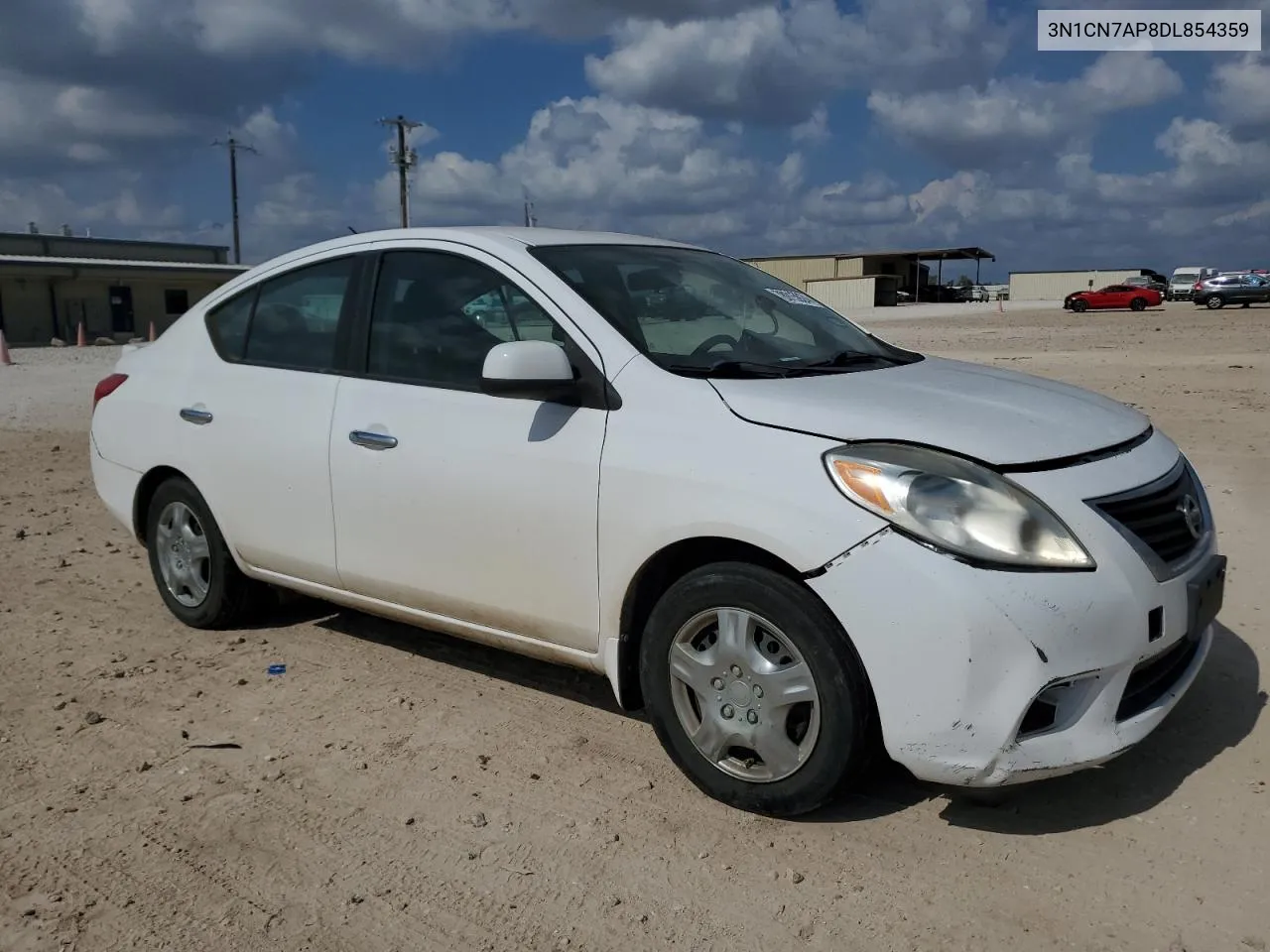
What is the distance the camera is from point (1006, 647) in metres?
2.74

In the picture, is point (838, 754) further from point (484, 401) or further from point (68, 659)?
point (68, 659)

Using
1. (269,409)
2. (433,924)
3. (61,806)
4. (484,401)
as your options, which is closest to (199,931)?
(433,924)

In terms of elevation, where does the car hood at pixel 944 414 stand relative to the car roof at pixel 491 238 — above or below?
below

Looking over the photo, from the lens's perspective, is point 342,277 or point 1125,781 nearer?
point 1125,781

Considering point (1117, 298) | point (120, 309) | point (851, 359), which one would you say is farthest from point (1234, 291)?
point (851, 359)

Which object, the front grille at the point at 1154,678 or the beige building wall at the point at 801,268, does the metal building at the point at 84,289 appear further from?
the front grille at the point at 1154,678

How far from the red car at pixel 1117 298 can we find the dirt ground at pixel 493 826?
4913 centimetres

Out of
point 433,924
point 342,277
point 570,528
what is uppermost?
point 342,277

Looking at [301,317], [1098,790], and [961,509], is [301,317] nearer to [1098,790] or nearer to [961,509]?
[961,509]

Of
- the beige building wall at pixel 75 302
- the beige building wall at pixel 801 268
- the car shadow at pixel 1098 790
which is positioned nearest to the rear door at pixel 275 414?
the car shadow at pixel 1098 790

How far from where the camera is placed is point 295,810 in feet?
11.1

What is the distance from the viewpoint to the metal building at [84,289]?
39625mm

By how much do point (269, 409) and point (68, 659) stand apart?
1502 mm

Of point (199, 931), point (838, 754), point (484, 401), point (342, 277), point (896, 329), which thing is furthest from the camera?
point (896, 329)
